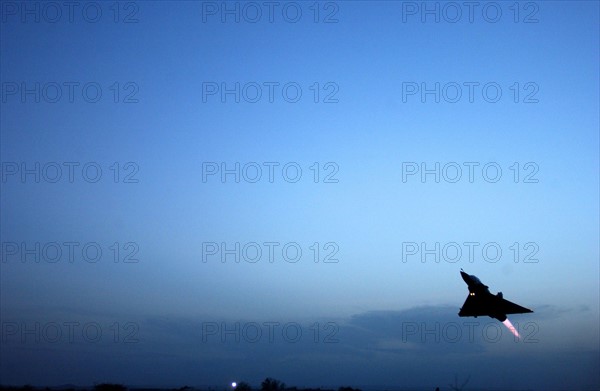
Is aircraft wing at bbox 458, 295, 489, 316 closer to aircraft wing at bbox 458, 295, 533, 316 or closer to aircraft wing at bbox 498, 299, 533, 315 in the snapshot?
aircraft wing at bbox 458, 295, 533, 316

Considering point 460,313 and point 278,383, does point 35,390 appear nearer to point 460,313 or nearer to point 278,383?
point 278,383

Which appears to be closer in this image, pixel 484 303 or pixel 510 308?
pixel 484 303

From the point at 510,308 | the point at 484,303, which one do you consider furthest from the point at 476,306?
the point at 510,308

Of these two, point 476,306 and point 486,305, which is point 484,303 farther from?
point 476,306

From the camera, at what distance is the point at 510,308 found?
5056 cm

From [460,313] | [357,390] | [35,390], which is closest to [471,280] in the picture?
[460,313]

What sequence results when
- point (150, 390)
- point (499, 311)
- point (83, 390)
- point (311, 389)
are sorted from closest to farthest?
point (83, 390) → point (499, 311) → point (311, 389) → point (150, 390)

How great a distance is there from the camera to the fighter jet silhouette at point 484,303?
163 feet

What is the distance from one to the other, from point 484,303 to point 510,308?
2747mm

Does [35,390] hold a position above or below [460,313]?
below

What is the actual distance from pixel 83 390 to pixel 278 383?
1615 centimetres

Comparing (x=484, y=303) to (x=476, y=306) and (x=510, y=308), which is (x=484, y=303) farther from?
(x=510, y=308)

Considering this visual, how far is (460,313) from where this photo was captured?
5122 centimetres

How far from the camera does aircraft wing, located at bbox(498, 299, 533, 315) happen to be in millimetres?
49688
